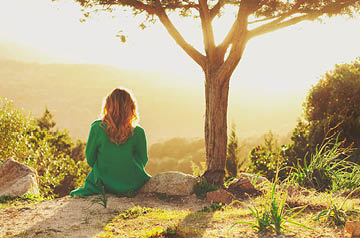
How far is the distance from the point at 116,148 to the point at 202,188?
5.38ft

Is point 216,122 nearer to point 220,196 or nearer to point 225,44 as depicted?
point 225,44

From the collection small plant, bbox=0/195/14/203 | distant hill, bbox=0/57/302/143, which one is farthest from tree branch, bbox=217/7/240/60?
distant hill, bbox=0/57/302/143

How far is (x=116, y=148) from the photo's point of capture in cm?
541

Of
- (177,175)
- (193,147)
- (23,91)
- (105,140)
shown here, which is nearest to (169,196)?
(177,175)

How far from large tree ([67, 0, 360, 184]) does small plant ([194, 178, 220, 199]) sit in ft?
1.31

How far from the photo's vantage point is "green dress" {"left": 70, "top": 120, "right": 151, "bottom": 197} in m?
5.40

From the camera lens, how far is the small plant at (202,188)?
5898mm

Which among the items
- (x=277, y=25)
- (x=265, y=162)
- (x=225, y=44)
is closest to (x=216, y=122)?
(x=225, y=44)

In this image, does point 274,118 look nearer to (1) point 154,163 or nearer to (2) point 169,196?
(1) point 154,163

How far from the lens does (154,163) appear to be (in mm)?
27219

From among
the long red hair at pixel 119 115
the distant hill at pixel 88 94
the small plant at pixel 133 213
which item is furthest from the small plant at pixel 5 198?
the distant hill at pixel 88 94

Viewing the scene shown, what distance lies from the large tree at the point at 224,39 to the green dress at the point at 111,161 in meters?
1.62

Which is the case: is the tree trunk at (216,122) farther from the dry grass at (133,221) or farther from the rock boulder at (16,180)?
the rock boulder at (16,180)

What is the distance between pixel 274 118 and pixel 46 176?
205 ft
